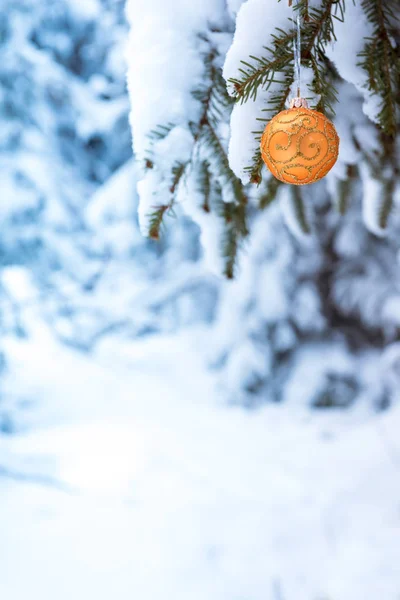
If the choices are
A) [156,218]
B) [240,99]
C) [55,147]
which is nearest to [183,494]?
[156,218]

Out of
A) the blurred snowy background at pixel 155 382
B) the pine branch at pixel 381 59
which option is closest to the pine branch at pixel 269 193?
the pine branch at pixel 381 59

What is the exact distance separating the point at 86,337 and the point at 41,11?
213 cm

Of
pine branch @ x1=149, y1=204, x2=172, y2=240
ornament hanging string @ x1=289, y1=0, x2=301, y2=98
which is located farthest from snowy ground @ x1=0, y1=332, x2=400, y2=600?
ornament hanging string @ x1=289, y1=0, x2=301, y2=98

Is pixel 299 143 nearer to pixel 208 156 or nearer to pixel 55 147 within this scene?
pixel 208 156

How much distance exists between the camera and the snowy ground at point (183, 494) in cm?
164

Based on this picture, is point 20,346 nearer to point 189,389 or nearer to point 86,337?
point 86,337

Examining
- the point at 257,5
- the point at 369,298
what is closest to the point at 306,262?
the point at 369,298

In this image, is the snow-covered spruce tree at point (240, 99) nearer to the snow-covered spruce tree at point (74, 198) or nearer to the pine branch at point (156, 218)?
the pine branch at point (156, 218)

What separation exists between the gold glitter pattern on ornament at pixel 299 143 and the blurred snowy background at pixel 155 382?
1393 mm

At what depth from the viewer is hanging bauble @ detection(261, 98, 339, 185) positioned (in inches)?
26.7

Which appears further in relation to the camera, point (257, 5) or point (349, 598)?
point (349, 598)

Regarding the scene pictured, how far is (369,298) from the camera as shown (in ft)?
10.4

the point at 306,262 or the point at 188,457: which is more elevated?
the point at 306,262

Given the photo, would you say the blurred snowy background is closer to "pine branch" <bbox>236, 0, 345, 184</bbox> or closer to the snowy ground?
the snowy ground
